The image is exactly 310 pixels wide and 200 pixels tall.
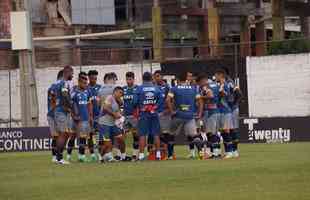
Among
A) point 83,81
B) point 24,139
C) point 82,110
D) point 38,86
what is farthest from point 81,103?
point 38,86

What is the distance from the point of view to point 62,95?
80.1 ft

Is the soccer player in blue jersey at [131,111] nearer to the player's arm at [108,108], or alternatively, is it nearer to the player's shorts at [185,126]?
the player's arm at [108,108]

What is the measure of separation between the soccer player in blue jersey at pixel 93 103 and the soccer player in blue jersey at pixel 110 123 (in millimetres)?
811

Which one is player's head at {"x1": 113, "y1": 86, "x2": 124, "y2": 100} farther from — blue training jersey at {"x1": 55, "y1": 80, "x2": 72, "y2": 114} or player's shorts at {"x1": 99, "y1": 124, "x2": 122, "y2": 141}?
blue training jersey at {"x1": 55, "y1": 80, "x2": 72, "y2": 114}

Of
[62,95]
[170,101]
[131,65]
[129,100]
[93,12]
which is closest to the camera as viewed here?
[62,95]

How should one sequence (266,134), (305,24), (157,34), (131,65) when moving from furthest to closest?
(305,24), (157,34), (131,65), (266,134)

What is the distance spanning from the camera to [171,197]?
15219mm

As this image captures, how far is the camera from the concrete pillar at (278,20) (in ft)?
175

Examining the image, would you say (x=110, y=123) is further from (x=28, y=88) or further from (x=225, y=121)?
(x=28, y=88)

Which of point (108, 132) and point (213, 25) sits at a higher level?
point (213, 25)

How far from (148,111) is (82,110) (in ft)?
5.55

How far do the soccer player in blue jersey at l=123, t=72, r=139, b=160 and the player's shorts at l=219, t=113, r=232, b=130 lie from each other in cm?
220

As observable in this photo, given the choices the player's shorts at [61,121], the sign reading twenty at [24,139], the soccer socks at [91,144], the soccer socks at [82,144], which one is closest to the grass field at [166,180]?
the player's shorts at [61,121]

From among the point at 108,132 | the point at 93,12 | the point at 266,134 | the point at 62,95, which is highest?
the point at 93,12
